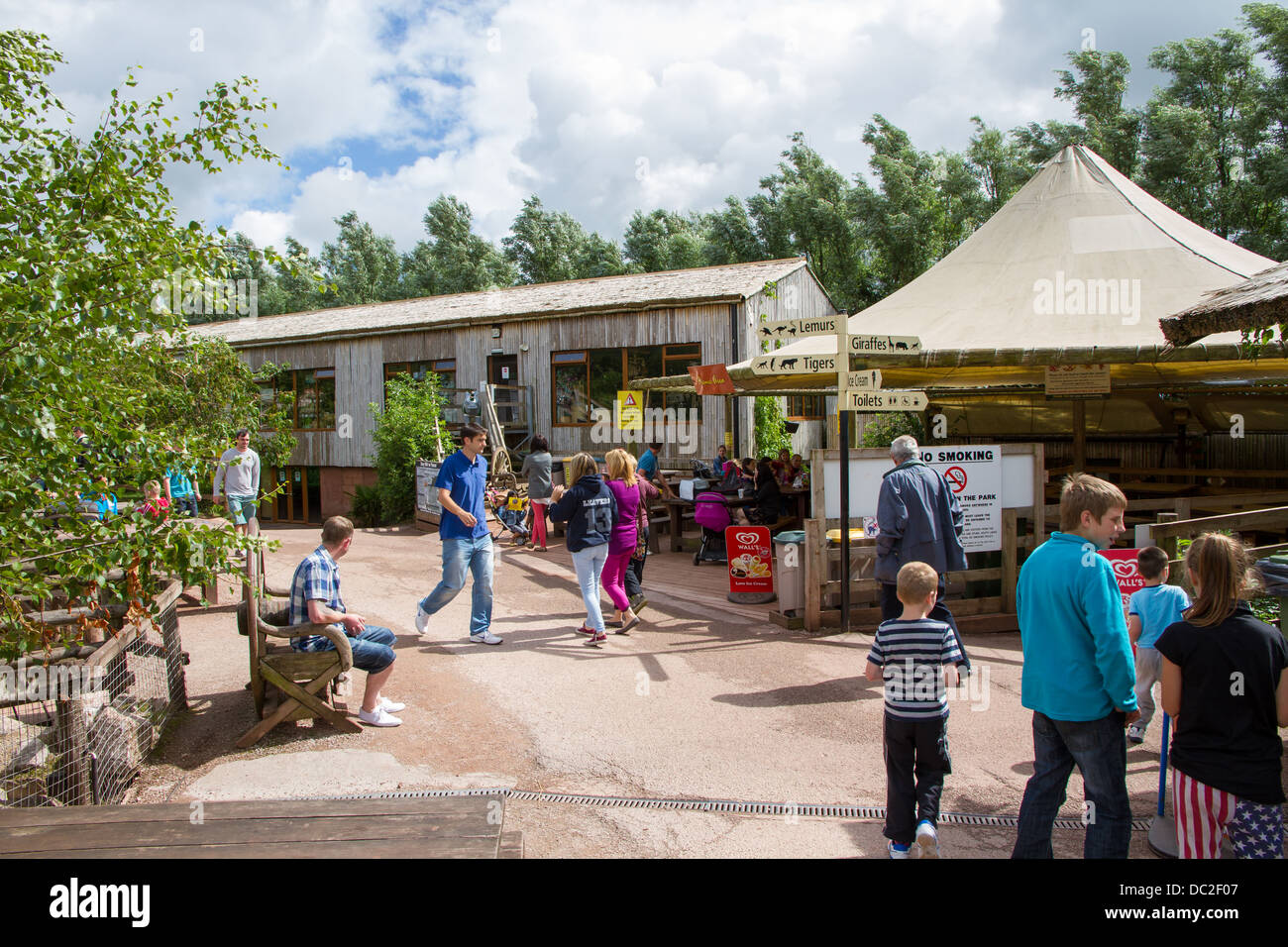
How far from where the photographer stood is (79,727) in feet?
14.4

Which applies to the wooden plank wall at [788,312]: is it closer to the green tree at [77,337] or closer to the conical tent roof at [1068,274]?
the conical tent roof at [1068,274]

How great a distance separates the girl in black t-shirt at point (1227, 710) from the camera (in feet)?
10.1

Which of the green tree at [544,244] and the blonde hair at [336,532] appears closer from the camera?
the blonde hair at [336,532]

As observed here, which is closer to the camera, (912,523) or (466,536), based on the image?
(912,523)

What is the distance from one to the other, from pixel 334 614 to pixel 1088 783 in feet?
13.7

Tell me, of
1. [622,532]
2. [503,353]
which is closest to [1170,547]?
[622,532]

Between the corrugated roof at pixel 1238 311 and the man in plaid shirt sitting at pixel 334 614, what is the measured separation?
551cm

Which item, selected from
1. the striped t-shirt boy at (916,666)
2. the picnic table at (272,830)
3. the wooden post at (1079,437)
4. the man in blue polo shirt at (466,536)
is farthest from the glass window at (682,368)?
the picnic table at (272,830)

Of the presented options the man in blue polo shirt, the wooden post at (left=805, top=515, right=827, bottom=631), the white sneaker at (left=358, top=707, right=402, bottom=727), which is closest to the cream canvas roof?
the wooden post at (left=805, top=515, right=827, bottom=631)

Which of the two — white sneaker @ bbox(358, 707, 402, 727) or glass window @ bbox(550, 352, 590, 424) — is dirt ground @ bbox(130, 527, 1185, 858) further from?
glass window @ bbox(550, 352, 590, 424)

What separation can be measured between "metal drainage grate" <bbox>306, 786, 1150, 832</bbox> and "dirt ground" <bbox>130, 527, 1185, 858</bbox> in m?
0.06

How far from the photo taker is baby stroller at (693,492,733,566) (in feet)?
38.8

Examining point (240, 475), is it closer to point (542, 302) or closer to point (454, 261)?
point (542, 302)

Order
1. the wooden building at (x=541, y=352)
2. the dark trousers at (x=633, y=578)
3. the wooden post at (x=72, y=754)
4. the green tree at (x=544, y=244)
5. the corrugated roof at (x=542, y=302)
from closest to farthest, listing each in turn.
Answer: the wooden post at (x=72, y=754) → the dark trousers at (x=633, y=578) → the wooden building at (x=541, y=352) → the corrugated roof at (x=542, y=302) → the green tree at (x=544, y=244)
